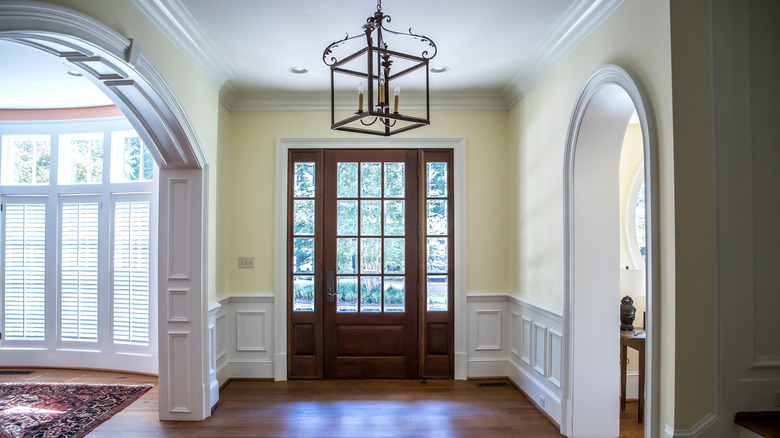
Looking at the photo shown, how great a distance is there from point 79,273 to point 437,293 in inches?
156

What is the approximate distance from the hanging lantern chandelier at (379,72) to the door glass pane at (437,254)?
4.24ft

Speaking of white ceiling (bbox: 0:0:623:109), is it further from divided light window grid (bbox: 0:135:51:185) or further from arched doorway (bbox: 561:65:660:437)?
arched doorway (bbox: 561:65:660:437)

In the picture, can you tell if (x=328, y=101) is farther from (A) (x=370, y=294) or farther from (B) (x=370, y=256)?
(A) (x=370, y=294)

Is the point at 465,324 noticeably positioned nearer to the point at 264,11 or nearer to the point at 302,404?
the point at 302,404

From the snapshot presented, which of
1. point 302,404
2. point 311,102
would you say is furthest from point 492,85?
point 302,404

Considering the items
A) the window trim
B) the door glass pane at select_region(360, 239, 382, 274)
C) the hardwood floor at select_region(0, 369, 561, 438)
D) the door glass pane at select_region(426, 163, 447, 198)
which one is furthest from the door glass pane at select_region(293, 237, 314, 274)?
the window trim

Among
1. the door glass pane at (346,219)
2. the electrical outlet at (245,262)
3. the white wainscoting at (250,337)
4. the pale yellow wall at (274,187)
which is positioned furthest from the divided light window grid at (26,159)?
the door glass pane at (346,219)

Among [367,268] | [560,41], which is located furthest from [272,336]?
[560,41]

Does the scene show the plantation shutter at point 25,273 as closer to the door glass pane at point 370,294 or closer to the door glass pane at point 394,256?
the door glass pane at point 370,294

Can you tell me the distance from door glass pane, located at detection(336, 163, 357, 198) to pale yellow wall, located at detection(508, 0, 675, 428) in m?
1.66

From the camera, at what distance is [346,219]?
16.3 ft

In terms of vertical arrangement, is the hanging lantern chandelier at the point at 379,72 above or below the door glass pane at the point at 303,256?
above

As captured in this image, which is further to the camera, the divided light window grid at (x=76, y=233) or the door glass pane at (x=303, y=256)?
the divided light window grid at (x=76, y=233)

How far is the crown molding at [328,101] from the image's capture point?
4.86 metres
